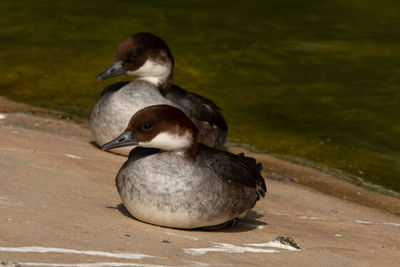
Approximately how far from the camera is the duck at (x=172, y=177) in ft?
23.1

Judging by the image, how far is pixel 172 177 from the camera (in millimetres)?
7043

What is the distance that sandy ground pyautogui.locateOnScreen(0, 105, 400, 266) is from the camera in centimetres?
594

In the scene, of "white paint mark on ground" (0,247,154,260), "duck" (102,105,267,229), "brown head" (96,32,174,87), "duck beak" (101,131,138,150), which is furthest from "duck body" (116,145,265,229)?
"brown head" (96,32,174,87)


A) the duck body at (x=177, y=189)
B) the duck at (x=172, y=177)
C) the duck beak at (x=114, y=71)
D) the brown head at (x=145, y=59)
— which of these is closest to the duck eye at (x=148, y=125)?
the duck at (x=172, y=177)

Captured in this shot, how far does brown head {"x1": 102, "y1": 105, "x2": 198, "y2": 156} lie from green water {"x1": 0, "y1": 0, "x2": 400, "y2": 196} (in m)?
5.60

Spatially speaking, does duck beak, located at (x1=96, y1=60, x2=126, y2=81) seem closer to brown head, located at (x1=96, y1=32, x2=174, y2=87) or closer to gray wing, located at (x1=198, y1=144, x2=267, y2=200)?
brown head, located at (x1=96, y1=32, x2=174, y2=87)

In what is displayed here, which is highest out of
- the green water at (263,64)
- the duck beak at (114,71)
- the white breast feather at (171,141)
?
the white breast feather at (171,141)

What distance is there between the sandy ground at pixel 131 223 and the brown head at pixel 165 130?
72 cm

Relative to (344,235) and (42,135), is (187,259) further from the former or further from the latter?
(42,135)

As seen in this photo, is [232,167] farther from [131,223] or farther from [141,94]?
[141,94]

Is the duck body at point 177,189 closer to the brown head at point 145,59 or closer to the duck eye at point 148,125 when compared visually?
the duck eye at point 148,125

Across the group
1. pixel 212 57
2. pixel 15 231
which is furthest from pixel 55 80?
pixel 15 231

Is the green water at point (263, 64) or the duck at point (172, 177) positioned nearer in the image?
the duck at point (172, 177)

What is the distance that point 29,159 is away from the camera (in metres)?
8.99
